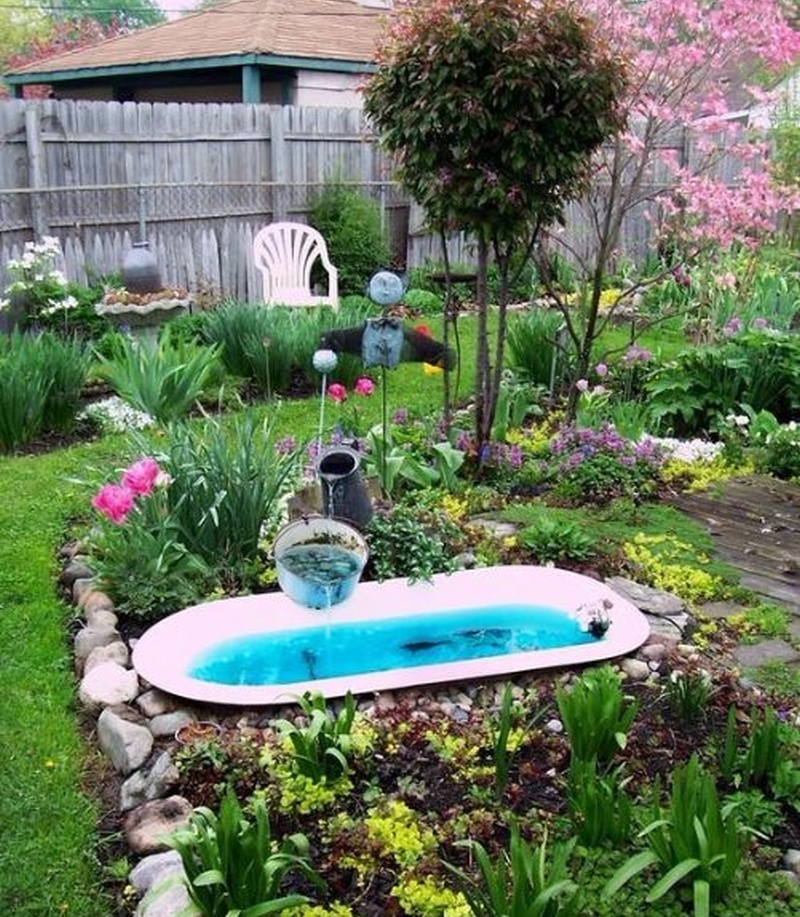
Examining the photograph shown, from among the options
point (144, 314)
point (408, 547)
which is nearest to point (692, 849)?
point (408, 547)

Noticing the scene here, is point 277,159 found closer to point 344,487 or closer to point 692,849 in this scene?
point 344,487

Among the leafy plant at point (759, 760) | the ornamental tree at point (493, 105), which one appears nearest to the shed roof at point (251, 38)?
the ornamental tree at point (493, 105)

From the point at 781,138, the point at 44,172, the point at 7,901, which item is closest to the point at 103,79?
the point at 44,172

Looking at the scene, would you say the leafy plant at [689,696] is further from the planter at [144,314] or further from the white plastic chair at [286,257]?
the white plastic chair at [286,257]

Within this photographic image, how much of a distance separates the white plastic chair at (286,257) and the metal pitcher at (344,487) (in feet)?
17.3

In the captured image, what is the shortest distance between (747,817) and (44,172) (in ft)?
25.7

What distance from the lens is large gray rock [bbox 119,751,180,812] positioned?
9.03 ft

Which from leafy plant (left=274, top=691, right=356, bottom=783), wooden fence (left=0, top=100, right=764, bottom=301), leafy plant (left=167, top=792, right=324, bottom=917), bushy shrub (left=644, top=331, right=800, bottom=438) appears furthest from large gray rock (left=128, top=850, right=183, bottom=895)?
wooden fence (left=0, top=100, right=764, bottom=301)

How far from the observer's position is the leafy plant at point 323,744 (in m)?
2.74

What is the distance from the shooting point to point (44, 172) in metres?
8.70

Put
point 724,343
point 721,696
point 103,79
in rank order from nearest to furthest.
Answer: point 721,696 → point 724,343 → point 103,79

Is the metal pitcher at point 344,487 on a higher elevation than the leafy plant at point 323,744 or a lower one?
higher

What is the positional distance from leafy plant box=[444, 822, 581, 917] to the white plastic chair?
754 cm

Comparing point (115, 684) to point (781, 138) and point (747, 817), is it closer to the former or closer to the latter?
point (747, 817)
